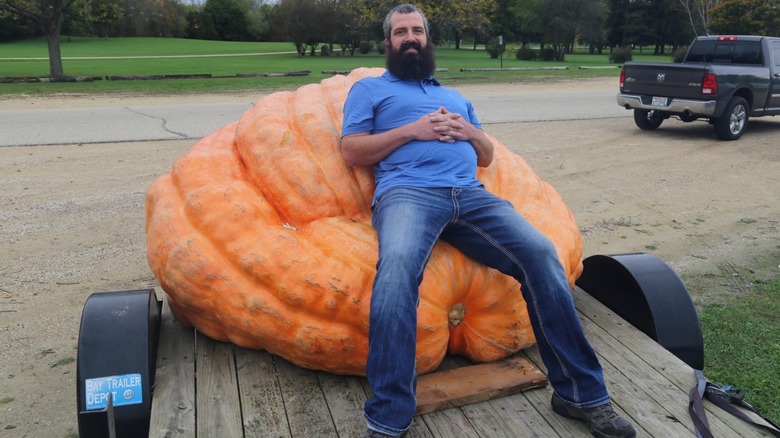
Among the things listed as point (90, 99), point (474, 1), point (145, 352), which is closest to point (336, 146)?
point (145, 352)

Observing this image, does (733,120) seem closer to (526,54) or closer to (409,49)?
(409,49)

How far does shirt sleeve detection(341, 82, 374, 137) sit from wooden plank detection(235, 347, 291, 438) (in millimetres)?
1217

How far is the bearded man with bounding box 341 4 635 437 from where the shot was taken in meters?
2.62

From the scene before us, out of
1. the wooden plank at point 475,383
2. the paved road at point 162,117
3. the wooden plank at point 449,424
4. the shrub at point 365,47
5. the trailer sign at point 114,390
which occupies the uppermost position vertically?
the shrub at point 365,47

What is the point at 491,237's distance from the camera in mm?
3082

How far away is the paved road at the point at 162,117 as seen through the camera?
37.0 ft

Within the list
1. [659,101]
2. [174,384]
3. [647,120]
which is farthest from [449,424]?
[647,120]

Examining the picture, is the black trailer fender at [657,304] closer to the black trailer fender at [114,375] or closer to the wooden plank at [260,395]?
the wooden plank at [260,395]

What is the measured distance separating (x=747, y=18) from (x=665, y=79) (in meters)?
33.8

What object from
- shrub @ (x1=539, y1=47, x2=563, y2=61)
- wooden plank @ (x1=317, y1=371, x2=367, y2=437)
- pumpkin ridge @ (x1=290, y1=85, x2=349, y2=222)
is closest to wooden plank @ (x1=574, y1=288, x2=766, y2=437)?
wooden plank @ (x1=317, y1=371, x2=367, y2=437)

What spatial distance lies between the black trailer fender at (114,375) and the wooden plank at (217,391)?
9.2 inches

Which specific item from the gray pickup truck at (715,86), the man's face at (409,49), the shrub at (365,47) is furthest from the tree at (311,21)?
the man's face at (409,49)

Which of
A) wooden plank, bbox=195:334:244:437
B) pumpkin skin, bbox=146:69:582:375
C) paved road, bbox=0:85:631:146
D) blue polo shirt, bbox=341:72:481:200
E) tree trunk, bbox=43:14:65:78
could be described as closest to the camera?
wooden plank, bbox=195:334:244:437

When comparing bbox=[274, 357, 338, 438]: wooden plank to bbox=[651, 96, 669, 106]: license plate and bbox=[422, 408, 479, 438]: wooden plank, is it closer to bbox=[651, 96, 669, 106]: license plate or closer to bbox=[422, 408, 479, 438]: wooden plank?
bbox=[422, 408, 479, 438]: wooden plank
